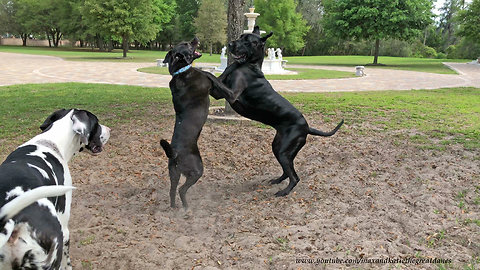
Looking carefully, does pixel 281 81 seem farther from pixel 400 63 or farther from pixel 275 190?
pixel 400 63

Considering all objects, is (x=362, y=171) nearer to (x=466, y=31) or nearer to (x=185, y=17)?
(x=466, y=31)

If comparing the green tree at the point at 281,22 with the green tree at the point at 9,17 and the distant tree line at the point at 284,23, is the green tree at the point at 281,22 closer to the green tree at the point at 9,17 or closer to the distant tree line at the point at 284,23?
the distant tree line at the point at 284,23

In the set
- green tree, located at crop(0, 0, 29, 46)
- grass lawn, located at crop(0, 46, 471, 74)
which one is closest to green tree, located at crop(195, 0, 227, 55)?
grass lawn, located at crop(0, 46, 471, 74)

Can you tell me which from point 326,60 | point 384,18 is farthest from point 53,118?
point 326,60

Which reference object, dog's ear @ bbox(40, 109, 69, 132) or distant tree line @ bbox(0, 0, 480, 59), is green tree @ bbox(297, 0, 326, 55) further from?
dog's ear @ bbox(40, 109, 69, 132)

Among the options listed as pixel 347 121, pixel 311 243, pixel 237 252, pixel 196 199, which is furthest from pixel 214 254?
pixel 347 121

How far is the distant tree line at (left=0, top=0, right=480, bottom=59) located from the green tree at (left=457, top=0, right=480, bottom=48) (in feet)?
0.28

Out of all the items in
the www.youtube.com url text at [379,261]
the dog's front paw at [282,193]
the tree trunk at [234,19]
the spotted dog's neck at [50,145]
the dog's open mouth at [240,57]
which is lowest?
the www.youtube.com url text at [379,261]

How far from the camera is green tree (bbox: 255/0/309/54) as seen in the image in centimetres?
5491

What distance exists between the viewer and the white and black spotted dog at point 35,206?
7.72ft

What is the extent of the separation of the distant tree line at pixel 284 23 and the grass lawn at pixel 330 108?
77.3ft

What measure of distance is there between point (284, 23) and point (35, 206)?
56.3m

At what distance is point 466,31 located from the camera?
37.7m

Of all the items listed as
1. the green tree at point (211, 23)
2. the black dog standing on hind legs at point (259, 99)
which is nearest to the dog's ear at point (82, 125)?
the black dog standing on hind legs at point (259, 99)
